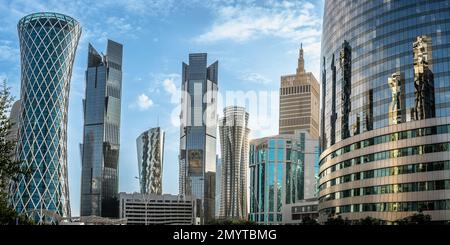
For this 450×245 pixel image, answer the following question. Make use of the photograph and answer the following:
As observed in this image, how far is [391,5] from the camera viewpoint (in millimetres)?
131625

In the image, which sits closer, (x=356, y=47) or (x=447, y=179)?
(x=447, y=179)

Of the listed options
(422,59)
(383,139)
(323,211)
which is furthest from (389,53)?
(323,211)

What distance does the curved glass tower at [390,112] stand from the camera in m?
116

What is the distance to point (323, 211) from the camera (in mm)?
149875

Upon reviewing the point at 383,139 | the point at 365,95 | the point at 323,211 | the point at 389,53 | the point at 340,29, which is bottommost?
the point at 323,211

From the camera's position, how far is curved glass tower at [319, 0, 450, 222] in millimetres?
115938

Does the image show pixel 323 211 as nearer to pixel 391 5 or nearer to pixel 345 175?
pixel 345 175

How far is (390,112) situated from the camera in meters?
124

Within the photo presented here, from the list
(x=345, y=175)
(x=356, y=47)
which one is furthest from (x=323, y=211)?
(x=356, y=47)

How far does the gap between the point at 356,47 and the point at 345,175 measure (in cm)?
3001
